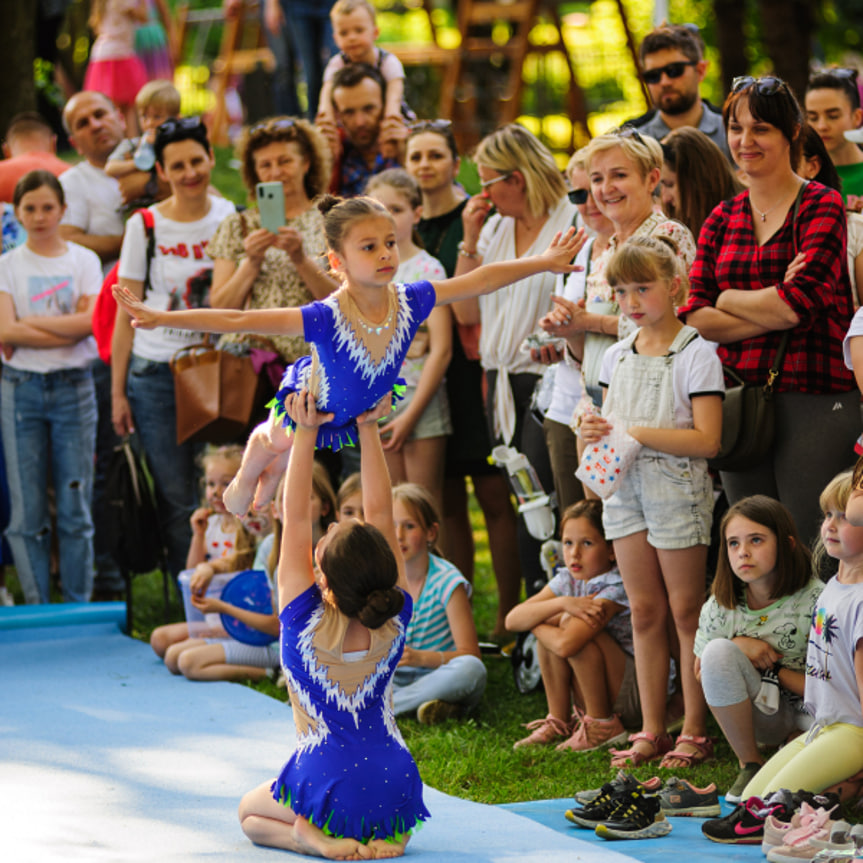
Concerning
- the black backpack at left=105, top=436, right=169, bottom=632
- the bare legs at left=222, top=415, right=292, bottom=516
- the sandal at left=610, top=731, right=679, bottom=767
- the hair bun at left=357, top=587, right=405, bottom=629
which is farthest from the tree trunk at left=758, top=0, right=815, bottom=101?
the hair bun at left=357, top=587, right=405, bottom=629

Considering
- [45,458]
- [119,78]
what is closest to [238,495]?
[45,458]

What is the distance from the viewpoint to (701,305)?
4.52 meters

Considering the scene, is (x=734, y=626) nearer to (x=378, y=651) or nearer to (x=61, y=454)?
(x=378, y=651)

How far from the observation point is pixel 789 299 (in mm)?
4254

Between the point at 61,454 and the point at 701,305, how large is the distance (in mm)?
3736

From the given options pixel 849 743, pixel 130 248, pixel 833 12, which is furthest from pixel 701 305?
pixel 833 12

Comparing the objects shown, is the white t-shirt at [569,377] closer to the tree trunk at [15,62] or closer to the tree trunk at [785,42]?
the tree trunk at [15,62]

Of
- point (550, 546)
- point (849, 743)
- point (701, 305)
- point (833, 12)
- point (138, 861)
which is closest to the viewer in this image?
point (138, 861)

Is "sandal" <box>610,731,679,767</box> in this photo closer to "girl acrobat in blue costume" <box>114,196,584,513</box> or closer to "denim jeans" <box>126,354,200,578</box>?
"girl acrobat in blue costume" <box>114,196,584,513</box>

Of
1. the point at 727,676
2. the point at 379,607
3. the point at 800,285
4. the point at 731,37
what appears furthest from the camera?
the point at 731,37

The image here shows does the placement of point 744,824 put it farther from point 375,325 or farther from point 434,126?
point 434,126

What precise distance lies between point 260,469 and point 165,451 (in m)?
2.25

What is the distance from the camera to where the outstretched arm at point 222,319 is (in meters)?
3.67

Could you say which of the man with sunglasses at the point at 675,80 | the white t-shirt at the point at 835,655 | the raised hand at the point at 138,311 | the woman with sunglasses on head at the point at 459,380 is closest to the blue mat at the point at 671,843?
the white t-shirt at the point at 835,655
